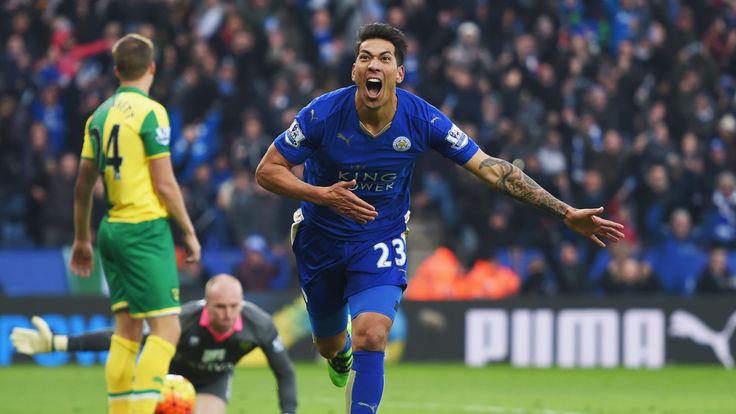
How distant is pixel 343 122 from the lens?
27.5 ft

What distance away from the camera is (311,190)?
26.2ft

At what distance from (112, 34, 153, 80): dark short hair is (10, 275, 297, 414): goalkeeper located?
2079mm

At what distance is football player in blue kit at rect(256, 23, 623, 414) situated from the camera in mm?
8039

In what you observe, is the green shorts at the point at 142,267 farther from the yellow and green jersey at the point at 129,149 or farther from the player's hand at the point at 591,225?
the player's hand at the point at 591,225

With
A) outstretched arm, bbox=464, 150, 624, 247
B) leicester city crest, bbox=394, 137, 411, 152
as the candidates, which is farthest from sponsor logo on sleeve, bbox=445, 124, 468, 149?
leicester city crest, bbox=394, 137, 411, 152

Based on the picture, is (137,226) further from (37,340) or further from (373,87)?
(37,340)

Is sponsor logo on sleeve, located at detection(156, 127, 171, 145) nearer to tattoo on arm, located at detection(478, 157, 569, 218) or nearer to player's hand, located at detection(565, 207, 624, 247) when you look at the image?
tattoo on arm, located at detection(478, 157, 569, 218)

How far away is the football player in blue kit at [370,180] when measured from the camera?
804 centimetres

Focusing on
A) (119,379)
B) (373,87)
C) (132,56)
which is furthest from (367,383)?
(132,56)

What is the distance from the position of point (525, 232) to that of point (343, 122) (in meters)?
11.7

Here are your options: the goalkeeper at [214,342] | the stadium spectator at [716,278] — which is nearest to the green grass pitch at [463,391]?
the stadium spectator at [716,278]

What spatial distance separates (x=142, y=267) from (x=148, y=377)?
61cm

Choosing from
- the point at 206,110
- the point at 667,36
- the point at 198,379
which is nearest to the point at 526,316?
the point at 206,110

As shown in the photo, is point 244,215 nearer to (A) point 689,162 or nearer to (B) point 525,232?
(B) point 525,232
